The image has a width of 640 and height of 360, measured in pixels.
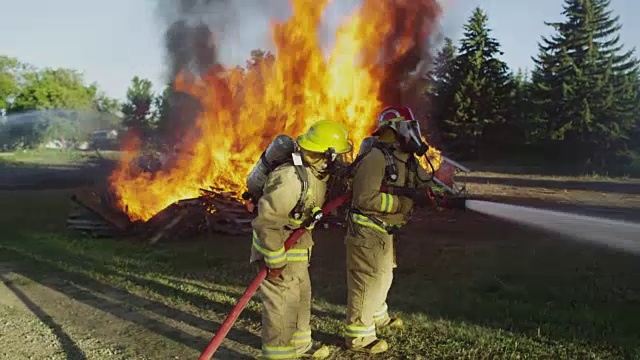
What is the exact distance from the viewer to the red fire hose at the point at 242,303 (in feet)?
11.7

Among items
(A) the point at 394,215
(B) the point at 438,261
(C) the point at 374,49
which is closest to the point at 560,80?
(C) the point at 374,49

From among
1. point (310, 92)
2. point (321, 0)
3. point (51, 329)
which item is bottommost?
point (51, 329)

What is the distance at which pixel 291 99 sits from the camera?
12508 mm

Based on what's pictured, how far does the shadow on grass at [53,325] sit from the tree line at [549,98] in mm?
30598

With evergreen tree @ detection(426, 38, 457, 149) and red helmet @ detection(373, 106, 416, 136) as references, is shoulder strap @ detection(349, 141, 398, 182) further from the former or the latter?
evergreen tree @ detection(426, 38, 457, 149)

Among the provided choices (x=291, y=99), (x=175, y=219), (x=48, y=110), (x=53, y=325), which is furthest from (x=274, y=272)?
(x=48, y=110)

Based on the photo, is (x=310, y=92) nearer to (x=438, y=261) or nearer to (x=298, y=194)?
(x=438, y=261)

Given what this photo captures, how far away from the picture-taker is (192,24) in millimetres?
14891

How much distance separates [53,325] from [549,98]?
36.7 m

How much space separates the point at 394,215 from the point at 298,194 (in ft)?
3.61

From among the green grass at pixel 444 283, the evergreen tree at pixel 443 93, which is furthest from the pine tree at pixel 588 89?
the green grass at pixel 444 283

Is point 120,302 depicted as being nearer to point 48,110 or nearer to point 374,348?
point 374,348

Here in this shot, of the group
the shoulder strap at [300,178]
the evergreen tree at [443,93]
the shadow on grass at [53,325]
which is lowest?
the shadow on grass at [53,325]

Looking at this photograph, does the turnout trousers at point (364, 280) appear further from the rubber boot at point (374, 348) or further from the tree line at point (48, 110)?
the tree line at point (48, 110)
